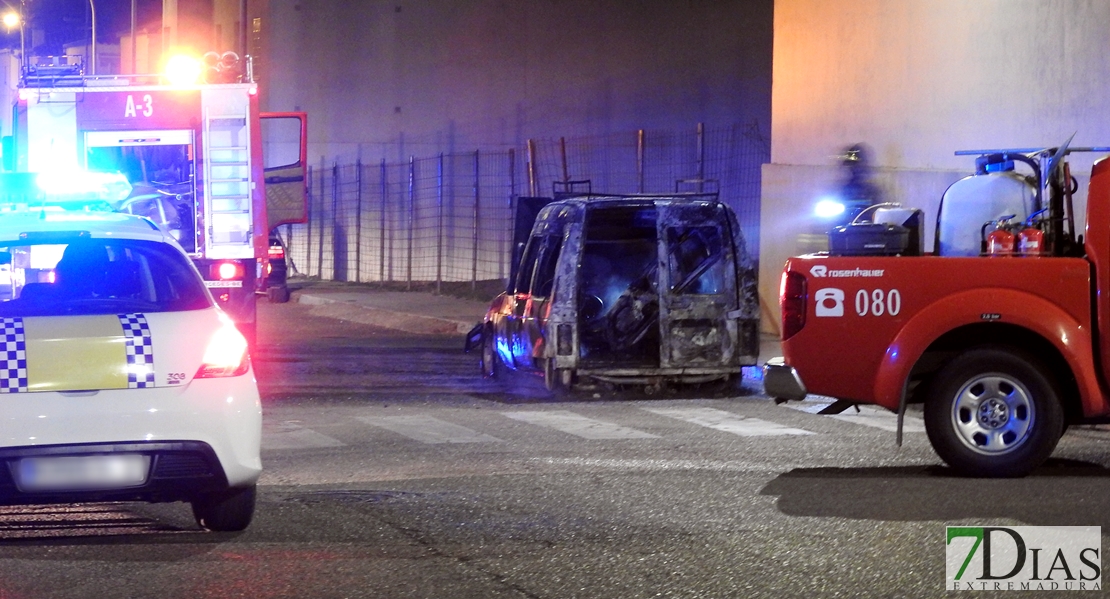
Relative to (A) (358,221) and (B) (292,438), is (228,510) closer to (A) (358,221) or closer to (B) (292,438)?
(B) (292,438)

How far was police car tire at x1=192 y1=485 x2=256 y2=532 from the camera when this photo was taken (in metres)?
6.68

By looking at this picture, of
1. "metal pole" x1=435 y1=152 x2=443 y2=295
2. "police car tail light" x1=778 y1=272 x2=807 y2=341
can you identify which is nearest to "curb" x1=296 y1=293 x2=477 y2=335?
"metal pole" x1=435 y1=152 x2=443 y2=295

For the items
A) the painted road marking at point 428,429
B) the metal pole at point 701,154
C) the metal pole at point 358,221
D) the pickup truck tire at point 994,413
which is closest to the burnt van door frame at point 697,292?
the painted road marking at point 428,429

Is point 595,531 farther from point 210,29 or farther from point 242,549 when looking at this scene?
point 210,29

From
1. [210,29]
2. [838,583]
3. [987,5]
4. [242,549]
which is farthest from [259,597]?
[210,29]

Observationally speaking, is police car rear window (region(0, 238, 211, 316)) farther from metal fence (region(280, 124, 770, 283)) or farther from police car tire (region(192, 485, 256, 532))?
metal fence (region(280, 124, 770, 283))

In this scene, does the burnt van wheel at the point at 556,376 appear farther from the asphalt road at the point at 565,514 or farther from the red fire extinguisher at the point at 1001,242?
the red fire extinguisher at the point at 1001,242

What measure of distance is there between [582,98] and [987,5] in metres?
10.5

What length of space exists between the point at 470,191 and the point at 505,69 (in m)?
2.75

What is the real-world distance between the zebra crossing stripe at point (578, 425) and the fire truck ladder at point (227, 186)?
4264mm

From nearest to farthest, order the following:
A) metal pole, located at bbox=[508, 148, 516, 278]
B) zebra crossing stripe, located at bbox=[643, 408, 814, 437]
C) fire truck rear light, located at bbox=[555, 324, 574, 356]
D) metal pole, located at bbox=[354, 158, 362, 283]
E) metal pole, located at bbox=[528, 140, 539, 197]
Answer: zebra crossing stripe, located at bbox=[643, 408, 814, 437] → fire truck rear light, located at bbox=[555, 324, 574, 356] → metal pole, located at bbox=[528, 140, 539, 197] → metal pole, located at bbox=[508, 148, 516, 278] → metal pole, located at bbox=[354, 158, 362, 283]

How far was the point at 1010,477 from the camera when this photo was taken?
8.05m

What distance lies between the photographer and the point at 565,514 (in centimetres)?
721

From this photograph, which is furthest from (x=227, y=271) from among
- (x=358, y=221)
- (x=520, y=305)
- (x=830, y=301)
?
(x=358, y=221)
